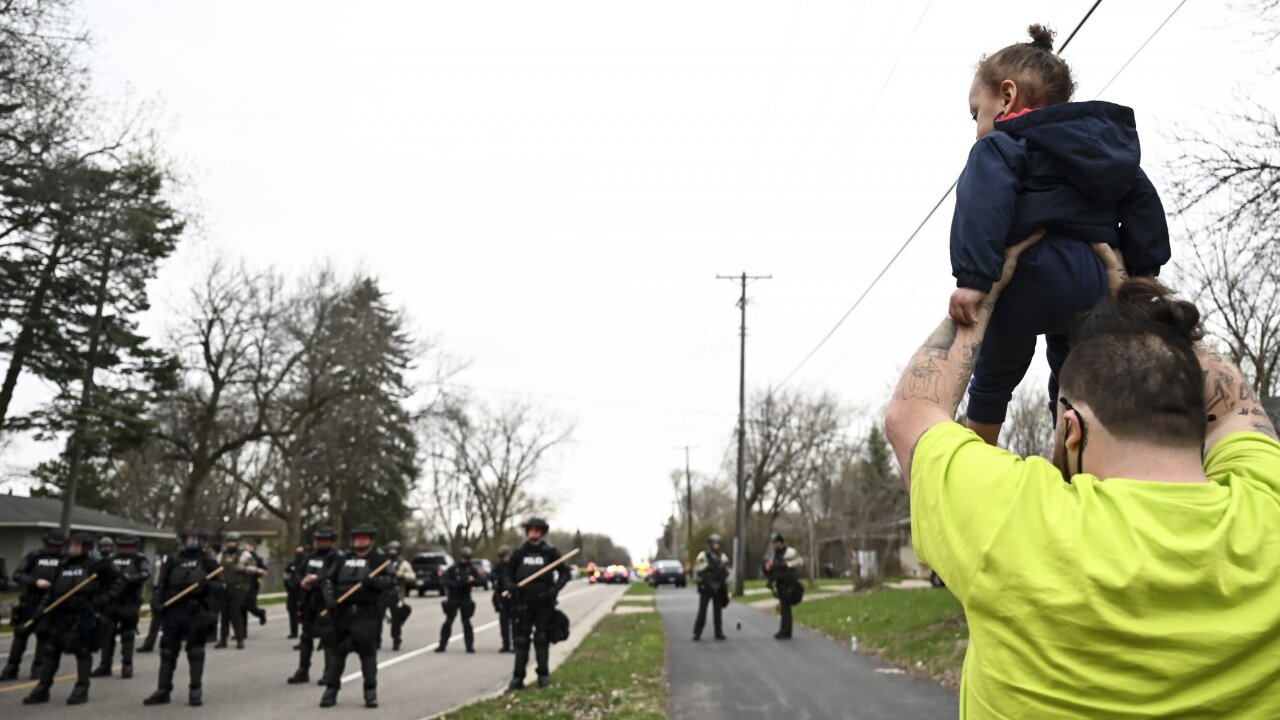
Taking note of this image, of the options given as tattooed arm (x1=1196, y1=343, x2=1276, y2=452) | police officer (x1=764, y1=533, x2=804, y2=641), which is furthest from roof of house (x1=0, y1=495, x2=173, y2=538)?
tattooed arm (x1=1196, y1=343, x2=1276, y2=452)

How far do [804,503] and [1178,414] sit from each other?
2341 inches

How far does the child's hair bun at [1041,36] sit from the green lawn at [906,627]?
9.40m

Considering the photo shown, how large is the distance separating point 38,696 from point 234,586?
8536 mm

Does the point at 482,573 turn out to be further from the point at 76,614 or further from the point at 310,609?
the point at 76,614

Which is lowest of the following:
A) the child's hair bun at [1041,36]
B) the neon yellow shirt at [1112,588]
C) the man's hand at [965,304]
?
the neon yellow shirt at [1112,588]

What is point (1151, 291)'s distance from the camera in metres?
2.25

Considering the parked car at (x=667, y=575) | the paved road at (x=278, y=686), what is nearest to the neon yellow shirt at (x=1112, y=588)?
the paved road at (x=278, y=686)

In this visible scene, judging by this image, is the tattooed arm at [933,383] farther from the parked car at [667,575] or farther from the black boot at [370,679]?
the parked car at [667,575]

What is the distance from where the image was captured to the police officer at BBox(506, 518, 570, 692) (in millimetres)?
14367

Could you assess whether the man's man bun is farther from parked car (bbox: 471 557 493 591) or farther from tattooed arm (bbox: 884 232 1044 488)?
parked car (bbox: 471 557 493 591)

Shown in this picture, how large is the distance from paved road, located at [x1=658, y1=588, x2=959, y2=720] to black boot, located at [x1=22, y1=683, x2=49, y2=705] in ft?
25.9

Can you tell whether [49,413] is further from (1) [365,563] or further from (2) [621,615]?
(1) [365,563]

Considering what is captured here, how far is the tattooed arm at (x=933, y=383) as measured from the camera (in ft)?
6.89

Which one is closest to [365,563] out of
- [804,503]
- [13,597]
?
[13,597]
